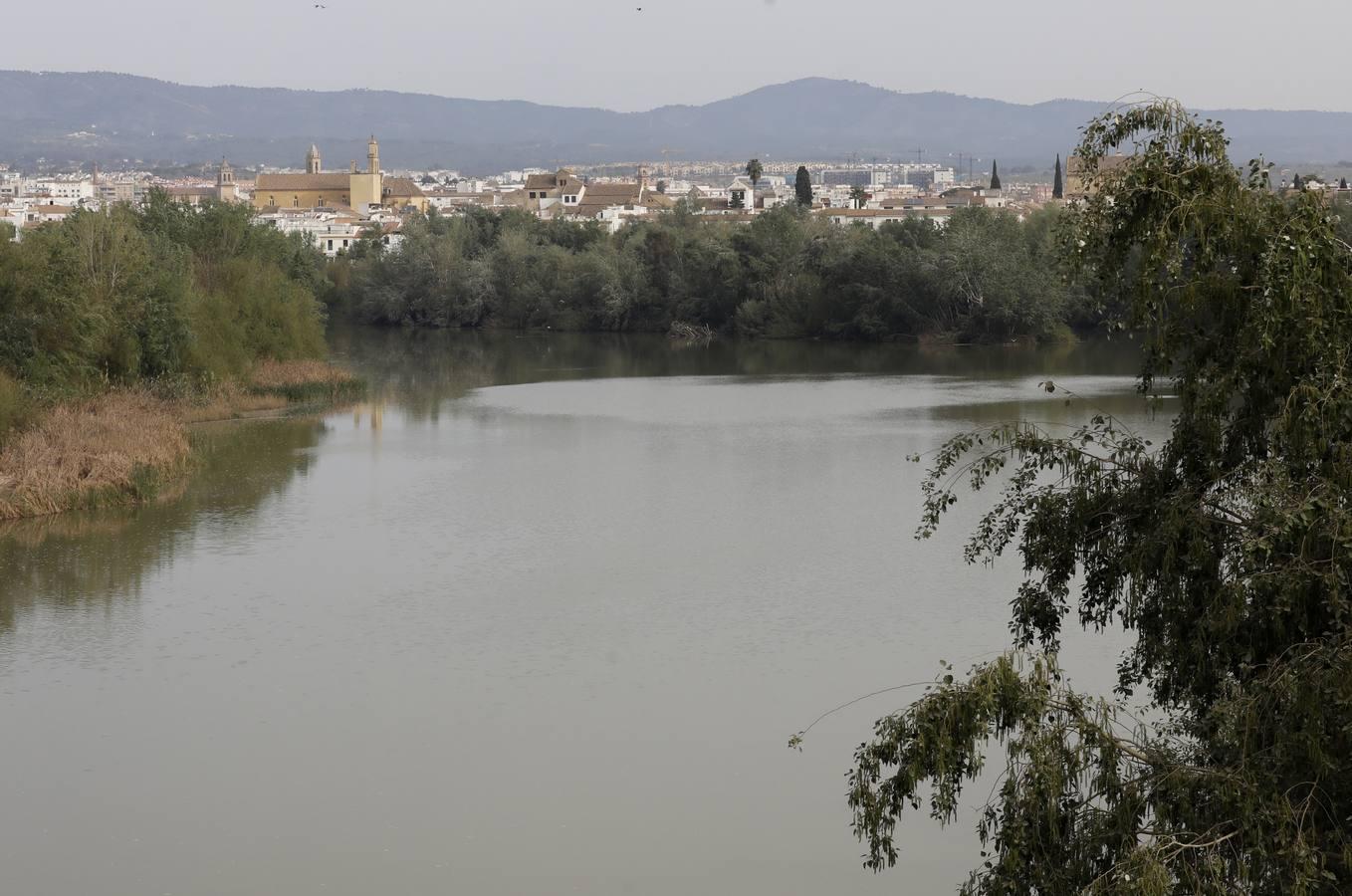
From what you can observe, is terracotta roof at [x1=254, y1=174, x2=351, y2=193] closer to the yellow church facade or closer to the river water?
the yellow church facade

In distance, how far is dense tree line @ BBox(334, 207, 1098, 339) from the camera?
4062 centimetres

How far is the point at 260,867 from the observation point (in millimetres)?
8820

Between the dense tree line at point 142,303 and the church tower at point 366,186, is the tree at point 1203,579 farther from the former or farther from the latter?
the church tower at point 366,186

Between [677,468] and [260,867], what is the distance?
492 inches

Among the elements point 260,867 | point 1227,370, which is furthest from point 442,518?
point 1227,370

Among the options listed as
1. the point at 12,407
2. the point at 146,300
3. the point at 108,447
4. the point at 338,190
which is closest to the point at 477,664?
the point at 108,447

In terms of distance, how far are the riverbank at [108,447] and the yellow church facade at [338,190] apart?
78362 mm

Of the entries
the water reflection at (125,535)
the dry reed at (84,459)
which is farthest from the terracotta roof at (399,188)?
the dry reed at (84,459)

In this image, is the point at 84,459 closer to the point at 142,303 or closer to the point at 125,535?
the point at 125,535

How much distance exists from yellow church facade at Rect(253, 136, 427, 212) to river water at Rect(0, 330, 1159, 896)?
81.3 meters

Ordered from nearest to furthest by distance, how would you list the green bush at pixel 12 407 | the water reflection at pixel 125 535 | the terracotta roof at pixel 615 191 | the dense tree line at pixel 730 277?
the water reflection at pixel 125 535, the green bush at pixel 12 407, the dense tree line at pixel 730 277, the terracotta roof at pixel 615 191

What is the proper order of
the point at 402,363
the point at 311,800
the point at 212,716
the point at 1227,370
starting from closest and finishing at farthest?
the point at 1227,370, the point at 311,800, the point at 212,716, the point at 402,363

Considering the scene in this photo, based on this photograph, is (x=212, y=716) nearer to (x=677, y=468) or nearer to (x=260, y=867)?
(x=260, y=867)

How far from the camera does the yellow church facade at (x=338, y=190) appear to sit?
4016 inches
